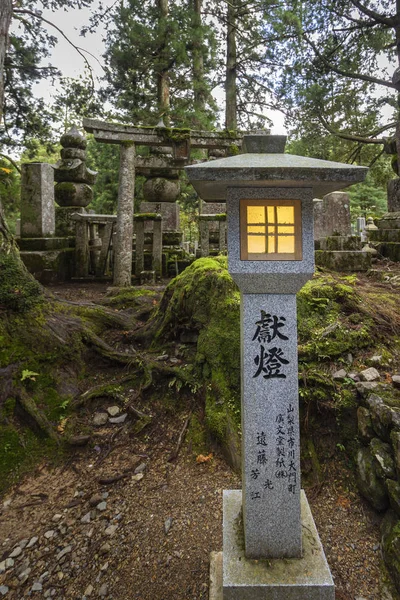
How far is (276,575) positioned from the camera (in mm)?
1979

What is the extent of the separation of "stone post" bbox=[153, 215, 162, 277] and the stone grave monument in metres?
6.24

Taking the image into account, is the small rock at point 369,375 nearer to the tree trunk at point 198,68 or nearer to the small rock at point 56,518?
the small rock at point 56,518

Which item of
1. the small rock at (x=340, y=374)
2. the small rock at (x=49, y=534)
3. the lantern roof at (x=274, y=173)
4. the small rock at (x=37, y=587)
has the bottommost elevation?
the small rock at (x=37, y=587)

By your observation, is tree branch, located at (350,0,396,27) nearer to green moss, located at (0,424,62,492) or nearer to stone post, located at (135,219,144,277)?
stone post, located at (135,219,144,277)

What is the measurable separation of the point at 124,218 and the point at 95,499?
579 centimetres

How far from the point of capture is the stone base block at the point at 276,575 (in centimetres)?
191

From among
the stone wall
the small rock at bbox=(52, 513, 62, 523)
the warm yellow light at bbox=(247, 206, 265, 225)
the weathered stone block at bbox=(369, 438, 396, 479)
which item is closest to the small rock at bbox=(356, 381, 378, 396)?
the stone wall

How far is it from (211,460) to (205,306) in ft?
5.74

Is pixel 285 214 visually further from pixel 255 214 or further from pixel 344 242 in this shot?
pixel 344 242

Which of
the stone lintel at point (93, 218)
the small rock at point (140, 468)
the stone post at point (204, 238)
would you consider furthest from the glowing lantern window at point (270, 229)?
the stone lintel at point (93, 218)

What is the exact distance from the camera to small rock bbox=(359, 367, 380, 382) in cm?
304

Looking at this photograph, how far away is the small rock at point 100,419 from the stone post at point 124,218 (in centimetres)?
411

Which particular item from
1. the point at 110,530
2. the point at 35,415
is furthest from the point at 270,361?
the point at 35,415

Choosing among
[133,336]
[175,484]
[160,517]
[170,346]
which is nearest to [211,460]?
[175,484]
